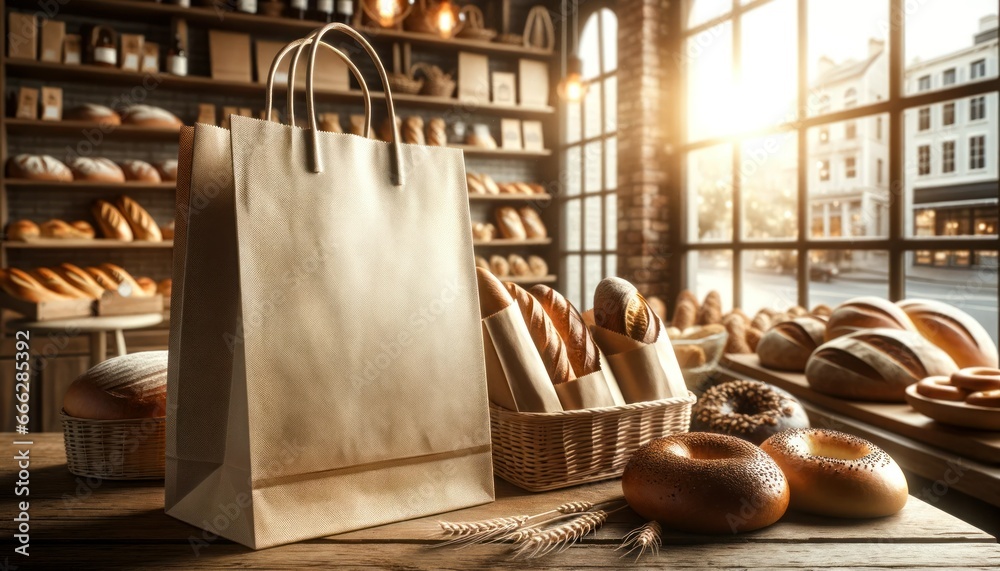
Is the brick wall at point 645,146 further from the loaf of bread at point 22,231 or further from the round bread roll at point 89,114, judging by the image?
the loaf of bread at point 22,231

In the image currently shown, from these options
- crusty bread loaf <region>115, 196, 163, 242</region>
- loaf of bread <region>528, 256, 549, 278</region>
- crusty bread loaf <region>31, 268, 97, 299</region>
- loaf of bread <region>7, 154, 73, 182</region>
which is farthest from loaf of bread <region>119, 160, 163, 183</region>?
loaf of bread <region>528, 256, 549, 278</region>

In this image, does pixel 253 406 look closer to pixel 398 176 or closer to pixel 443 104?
pixel 398 176

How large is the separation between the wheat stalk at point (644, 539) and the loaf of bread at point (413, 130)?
3.86 meters

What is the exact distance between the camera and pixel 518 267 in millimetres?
4738

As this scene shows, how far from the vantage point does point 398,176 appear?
2.47ft

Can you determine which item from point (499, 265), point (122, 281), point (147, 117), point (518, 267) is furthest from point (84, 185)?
point (518, 267)

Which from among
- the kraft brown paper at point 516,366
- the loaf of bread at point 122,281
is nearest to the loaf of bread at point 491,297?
the kraft brown paper at point 516,366

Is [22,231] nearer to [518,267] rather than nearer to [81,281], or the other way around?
[81,281]

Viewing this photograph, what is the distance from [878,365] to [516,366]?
120 centimetres

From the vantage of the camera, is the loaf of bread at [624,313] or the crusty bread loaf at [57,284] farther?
the crusty bread loaf at [57,284]

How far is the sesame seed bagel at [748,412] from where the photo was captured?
1.09 m

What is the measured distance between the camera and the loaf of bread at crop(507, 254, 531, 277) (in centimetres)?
473

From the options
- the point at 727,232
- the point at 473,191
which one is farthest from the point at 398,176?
the point at 473,191

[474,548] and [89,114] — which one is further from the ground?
[89,114]
